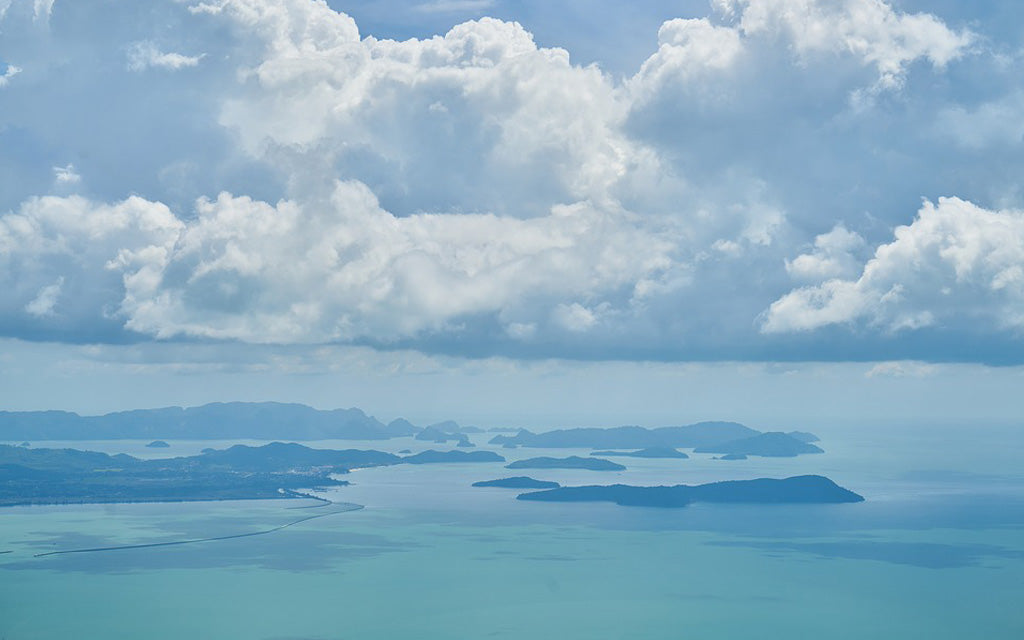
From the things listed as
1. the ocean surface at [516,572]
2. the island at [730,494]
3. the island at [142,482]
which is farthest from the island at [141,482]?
the island at [730,494]

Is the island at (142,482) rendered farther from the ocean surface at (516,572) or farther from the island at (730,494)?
the island at (730,494)

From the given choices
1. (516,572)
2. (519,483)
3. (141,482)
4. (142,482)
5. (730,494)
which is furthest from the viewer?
(141,482)

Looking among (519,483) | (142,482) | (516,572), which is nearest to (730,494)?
(519,483)

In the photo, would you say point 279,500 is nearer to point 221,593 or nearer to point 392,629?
point 221,593

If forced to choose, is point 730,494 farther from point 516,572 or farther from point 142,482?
point 142,482

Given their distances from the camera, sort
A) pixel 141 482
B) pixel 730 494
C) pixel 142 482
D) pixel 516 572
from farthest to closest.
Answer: pixel 141 482
pixel 142 482
pixel 730 494
pixel 516 572

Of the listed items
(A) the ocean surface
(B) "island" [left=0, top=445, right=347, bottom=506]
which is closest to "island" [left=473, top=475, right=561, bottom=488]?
(A) the ocean surface

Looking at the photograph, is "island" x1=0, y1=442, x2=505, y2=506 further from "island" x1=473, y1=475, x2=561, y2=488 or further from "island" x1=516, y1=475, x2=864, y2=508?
"island" x1=516, y1=475, x2=864, y2=508
